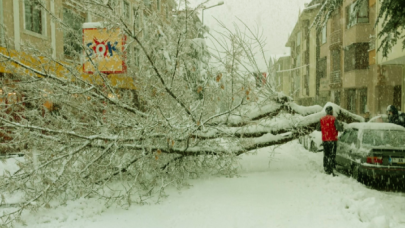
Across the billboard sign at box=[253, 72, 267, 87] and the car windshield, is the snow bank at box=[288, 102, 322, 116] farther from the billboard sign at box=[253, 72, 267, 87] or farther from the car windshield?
the car windshield

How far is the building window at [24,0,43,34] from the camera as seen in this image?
46.0 ft

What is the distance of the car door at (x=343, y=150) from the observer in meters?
8.72

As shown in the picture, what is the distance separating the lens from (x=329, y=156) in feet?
27.6

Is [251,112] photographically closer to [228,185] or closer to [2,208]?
[228,185]

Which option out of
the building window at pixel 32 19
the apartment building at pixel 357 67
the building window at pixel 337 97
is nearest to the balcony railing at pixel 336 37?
the apartment building at pixel 357 67

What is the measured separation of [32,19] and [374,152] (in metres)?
14.2

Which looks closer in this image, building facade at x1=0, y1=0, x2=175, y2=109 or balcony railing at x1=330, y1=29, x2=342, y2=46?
building facade at x1=0, y1=0, x2=175, y2=109

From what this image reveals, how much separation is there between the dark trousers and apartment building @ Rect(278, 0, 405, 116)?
9.76 m

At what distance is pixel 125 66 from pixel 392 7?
19.4 ft

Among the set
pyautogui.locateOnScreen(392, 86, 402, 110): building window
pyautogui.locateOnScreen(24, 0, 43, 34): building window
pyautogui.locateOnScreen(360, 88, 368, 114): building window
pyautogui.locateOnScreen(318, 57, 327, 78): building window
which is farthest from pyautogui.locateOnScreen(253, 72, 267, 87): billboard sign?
pyautogui.locateOnScreen(318, 57, 327, 78): building window

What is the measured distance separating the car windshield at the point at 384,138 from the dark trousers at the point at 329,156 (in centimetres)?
81

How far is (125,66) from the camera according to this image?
8.09 meters

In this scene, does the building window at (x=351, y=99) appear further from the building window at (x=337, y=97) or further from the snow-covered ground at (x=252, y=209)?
the snow-covered ground at (x=252, y=209)

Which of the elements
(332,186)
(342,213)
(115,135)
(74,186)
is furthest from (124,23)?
(332,186)
